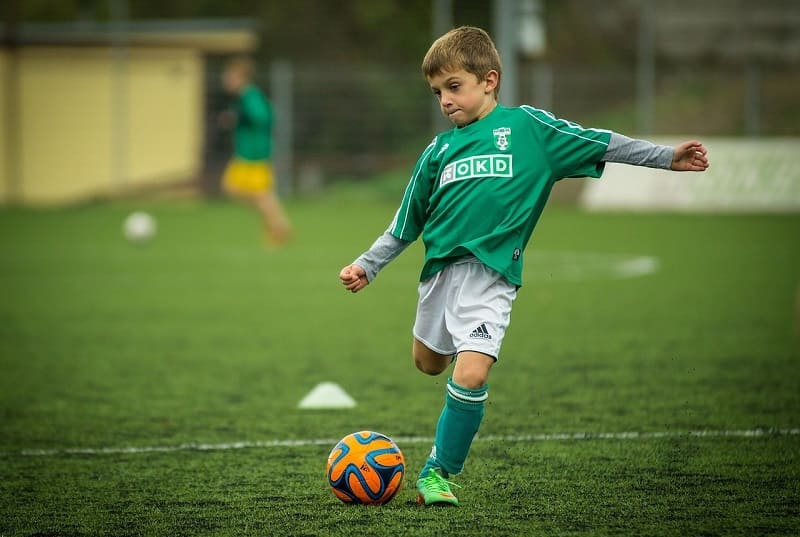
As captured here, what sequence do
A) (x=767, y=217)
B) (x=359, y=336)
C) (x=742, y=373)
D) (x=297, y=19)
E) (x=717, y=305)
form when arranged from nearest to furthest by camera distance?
(x=742, y=373)
(x=359, y=336)
(x=717, y=305)
(x=767, y=217)
(x=297, y=19)

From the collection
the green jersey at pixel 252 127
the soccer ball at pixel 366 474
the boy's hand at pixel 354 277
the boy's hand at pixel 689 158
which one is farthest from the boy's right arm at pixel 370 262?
the green jersey at pixel 252 127

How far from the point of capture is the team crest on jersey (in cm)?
438

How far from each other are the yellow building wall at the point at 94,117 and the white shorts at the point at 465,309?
2329 centimetres

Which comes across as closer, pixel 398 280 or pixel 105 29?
pixel 398 280

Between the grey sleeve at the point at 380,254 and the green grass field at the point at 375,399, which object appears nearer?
the green grass field at the point at 375,399

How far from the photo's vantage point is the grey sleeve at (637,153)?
14.4 ft

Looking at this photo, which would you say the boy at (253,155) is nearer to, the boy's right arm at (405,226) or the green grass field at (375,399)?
the green grass field at (375,399)

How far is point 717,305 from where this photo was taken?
32.6 ft

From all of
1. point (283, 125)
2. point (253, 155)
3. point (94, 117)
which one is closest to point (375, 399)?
point (253, 155)

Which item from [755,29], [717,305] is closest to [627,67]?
→ [755,29]

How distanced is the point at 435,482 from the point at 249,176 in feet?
39.9

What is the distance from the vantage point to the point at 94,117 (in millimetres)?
27281

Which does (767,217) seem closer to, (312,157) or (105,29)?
(312,157)

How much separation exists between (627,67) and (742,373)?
2064 centimetres
